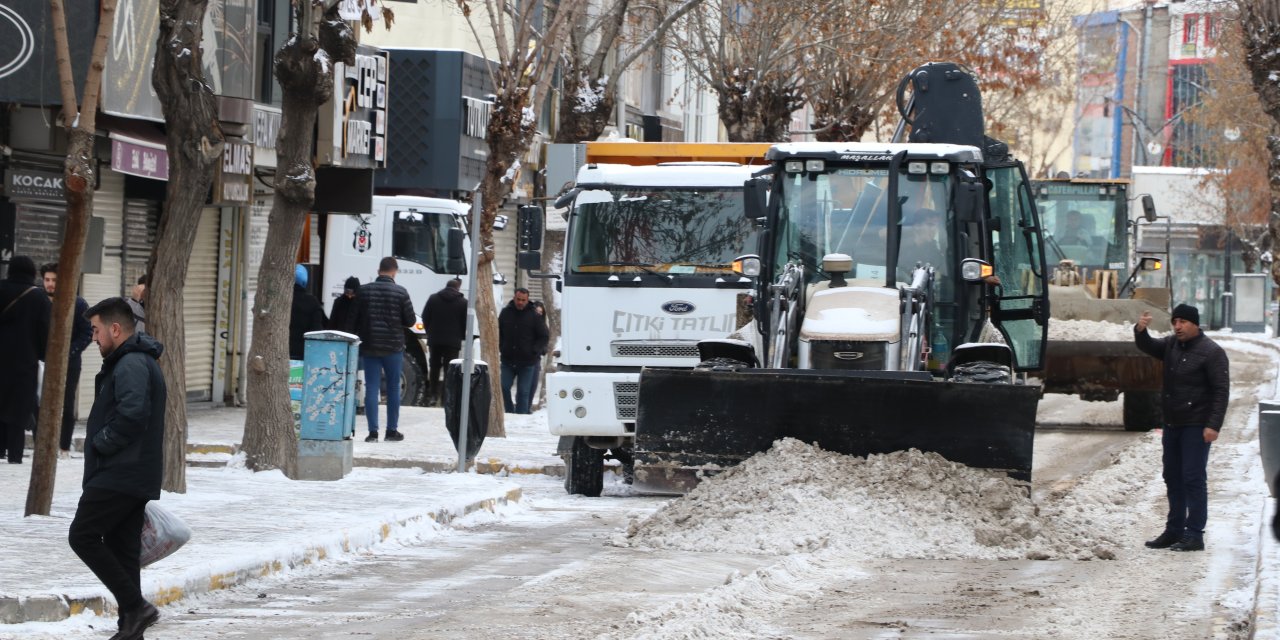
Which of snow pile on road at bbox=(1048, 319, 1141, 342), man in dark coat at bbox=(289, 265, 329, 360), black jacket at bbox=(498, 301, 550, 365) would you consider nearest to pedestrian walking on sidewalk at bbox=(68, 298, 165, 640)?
man in dark coat at bbox=(289, 265, 329, 360)

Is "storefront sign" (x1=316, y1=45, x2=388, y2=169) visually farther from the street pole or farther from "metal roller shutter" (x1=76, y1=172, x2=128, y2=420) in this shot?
the street pole

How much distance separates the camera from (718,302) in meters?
15.7

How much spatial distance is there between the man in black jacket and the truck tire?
111 cm

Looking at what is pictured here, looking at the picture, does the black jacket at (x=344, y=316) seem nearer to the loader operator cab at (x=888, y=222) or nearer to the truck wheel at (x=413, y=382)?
the truck wheel at (x=413, y=382)

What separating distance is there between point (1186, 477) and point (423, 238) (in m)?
14.4

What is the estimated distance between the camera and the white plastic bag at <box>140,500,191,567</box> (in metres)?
8.83

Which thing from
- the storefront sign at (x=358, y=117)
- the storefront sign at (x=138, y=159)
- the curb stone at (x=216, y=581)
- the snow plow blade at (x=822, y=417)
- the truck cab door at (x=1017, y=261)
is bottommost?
the curb stone at (x=216, y=581)

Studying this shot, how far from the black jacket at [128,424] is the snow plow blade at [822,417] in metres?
5.08

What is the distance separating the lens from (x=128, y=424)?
8523 millimetres

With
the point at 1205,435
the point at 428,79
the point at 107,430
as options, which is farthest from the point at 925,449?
the point at 428,79

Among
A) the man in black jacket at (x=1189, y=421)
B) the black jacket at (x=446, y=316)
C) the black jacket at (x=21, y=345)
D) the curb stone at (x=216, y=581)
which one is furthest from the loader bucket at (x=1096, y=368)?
the black jacket at (x=21, y=345)

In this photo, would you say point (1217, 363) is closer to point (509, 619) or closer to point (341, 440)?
point (509, 619)

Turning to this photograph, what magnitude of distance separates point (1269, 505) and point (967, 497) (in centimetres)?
310

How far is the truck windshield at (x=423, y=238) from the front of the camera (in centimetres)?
2527
